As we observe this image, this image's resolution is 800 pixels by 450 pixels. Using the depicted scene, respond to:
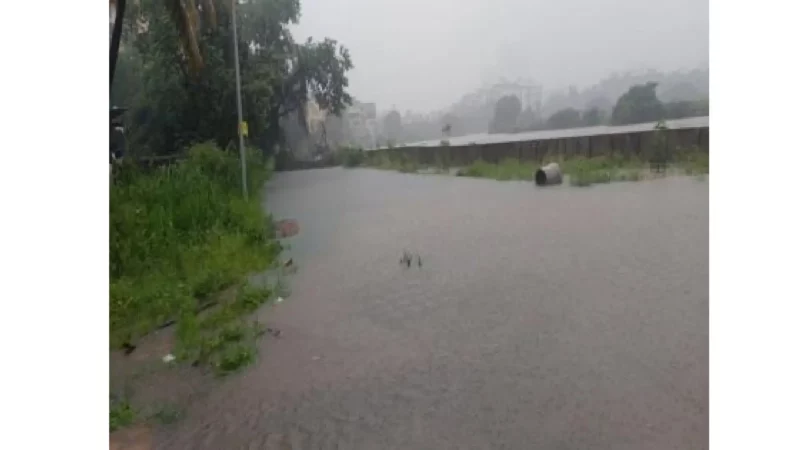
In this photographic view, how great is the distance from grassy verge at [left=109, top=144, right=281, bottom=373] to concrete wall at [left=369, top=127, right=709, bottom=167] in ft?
1.62

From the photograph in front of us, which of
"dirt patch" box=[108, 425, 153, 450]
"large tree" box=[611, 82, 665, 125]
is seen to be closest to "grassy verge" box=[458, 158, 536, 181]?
"large tree" box=[611, 82, 665, 125]

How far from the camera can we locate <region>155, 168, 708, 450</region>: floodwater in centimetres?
176

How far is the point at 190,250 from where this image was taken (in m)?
2.09

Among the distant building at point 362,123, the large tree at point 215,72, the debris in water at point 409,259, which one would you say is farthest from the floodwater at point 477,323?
the large tree at point 215,72

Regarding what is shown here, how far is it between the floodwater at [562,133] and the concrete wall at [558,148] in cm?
1

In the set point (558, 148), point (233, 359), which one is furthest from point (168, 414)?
point (558, 148)

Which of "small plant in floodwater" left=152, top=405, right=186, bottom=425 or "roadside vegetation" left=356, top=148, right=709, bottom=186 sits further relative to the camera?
"roadside vegetation" left=356, top=148, right=709, bottom=186

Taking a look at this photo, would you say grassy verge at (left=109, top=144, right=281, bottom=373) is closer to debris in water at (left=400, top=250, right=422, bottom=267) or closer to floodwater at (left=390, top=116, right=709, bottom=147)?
debris in water at (left=400, top=250, right=422, bottom=267)

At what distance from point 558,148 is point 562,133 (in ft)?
0.16

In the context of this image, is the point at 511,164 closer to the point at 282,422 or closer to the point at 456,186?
the point at 456,186

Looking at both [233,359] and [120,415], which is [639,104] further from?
[120,415]
